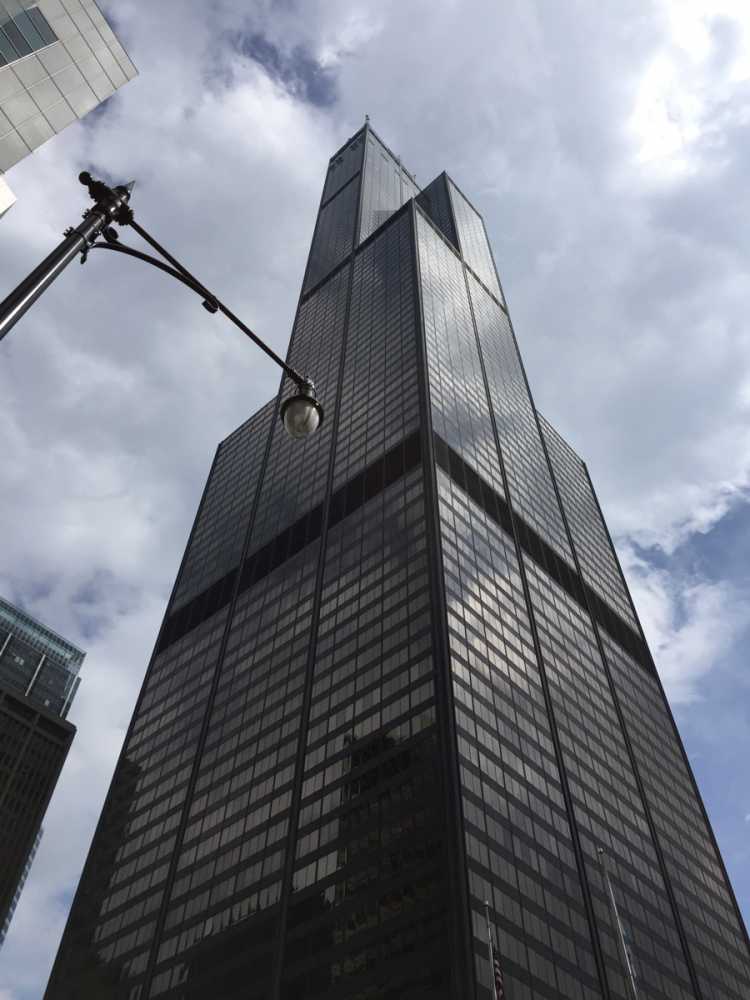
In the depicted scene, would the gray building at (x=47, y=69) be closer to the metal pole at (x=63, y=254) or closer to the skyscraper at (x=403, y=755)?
the metal pole at (x=63, y=254)

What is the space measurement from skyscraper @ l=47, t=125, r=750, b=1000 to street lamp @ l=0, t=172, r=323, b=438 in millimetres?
49389

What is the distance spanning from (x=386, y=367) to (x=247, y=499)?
1385 inches

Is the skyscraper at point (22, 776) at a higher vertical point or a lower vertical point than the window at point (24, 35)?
higher

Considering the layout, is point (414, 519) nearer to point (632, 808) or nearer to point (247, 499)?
point (632, 808)

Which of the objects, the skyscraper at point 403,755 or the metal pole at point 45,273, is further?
the skyscraper at point 403,755

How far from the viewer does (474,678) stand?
86500 millimetres

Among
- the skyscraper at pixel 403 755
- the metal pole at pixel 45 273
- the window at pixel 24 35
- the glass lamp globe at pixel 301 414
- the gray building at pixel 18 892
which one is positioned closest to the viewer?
the metal pole at pixel 45 273

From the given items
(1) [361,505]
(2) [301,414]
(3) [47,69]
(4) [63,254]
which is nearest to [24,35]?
(3) [47,69]

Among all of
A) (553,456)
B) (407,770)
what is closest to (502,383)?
(553,456)

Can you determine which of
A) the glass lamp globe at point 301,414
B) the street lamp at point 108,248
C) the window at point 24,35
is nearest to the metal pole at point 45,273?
the street lamp at point 108,248

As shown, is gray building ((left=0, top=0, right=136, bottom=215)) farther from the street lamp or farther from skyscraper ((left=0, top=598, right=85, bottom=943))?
skyscraper ((left=0, top=598, right=85, bottom=943))

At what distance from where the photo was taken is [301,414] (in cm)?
1470

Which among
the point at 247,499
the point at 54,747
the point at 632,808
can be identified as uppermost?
the point at 247,499

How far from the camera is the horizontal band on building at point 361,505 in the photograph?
118 m
